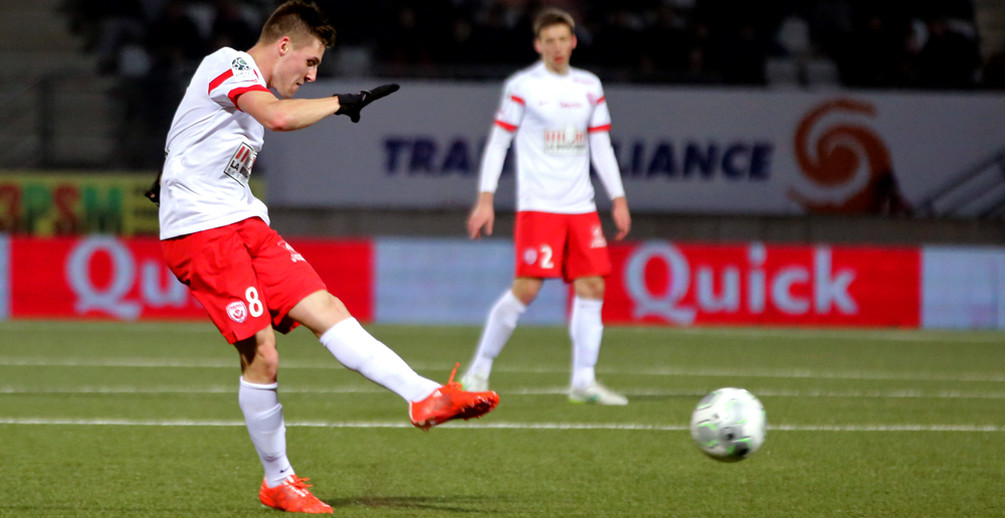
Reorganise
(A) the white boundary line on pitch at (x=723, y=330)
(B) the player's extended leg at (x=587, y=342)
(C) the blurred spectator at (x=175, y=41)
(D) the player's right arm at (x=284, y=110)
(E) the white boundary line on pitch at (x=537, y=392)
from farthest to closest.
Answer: (C) the blurred spectator at (x=175, y=41)
(A) the white boundary line on pitch at (x=723, y=330)
(E) the white boundary line on pitch at (x=537, y=392)
(B) the player's extended leg at (x=587, y=342)
(D) the player's right arm at (x=284, y=110)

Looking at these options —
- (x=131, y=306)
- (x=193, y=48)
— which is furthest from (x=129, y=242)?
(x=193, y=48)

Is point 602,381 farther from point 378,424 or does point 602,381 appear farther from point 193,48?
point 193,48

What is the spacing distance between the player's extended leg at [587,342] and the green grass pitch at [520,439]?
5.4 inches

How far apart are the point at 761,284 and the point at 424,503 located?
9392mm

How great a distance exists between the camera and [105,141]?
1477cm

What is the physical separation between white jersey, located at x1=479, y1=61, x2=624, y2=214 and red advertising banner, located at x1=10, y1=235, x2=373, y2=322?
5.87 meters

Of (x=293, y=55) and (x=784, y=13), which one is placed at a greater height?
(x=784, y=13)

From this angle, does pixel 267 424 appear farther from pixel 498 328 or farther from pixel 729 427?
pixel 498 328

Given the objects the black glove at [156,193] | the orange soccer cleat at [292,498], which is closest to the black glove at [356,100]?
the black glove at [156,193]

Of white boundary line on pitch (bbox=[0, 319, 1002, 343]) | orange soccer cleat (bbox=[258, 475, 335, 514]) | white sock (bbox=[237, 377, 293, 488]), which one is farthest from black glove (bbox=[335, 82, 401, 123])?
white boundary line on pitch (bbox=[0, 319, 1002, 343])

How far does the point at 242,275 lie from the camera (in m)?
4.28

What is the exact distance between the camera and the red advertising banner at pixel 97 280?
13078mm

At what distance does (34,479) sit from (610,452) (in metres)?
2.24

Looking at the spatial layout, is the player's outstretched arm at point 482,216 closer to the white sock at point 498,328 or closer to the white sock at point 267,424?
the white sock at point 498,328
